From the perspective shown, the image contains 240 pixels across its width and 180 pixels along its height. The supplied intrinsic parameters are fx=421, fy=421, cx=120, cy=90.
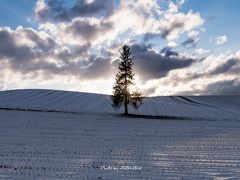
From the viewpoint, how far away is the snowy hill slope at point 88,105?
7094cm

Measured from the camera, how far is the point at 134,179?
1588 centimetres

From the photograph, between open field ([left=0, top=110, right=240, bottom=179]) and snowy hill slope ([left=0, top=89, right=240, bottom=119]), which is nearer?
open field ([left=0, top=110, right=240, bottom=179])

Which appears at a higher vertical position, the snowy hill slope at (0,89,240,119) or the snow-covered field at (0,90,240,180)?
the snowy hill slope at (0,89,240,119)

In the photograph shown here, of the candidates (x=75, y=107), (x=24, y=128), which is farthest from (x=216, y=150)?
(x=75, y=107)

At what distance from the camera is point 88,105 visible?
79.3 metres

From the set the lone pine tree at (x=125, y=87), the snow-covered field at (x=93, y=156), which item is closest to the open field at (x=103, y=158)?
the snow-covered field at (x=93, y=156)

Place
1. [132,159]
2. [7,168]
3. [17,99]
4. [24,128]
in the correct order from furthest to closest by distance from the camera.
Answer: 1. [17,99]
2. [24,128]
3. [132,159]
4. [7,168]

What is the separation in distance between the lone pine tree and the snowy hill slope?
320 centimetres

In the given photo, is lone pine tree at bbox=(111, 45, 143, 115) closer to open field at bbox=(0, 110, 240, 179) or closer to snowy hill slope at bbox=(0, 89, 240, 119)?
snowy hill slope at bbox=(0, 89, 240, 119)

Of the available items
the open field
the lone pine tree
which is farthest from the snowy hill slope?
the open field

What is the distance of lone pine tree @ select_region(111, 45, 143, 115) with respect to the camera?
69625mm

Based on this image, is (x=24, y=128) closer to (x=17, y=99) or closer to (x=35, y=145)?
(x=35, y=145)

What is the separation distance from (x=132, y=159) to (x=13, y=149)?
28.0 feet

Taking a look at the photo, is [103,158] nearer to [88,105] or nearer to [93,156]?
[93,156]
